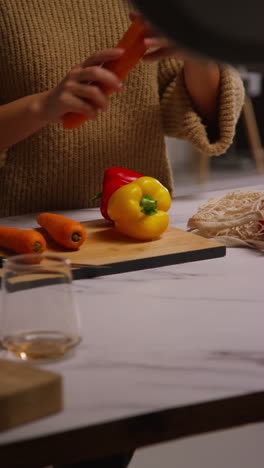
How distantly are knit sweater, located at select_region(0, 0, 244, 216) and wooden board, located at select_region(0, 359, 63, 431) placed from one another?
118 cm

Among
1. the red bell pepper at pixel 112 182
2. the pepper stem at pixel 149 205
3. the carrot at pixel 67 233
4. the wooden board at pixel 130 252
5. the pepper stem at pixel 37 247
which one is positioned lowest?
the wooden board at pixel 130 252

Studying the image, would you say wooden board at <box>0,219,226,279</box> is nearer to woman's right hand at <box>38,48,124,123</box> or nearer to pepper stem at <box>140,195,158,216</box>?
pepper stem at <box>140,195,158,216</box>

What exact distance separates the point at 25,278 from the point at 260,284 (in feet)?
1.65

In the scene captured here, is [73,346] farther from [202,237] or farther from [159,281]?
[202,237]

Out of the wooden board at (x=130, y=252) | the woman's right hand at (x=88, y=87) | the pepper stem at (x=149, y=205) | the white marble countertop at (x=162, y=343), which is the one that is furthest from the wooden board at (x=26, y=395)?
the pepper stem at (x=149, y=205)

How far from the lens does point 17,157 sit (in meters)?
1.85

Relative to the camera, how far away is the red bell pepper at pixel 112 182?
151 cm

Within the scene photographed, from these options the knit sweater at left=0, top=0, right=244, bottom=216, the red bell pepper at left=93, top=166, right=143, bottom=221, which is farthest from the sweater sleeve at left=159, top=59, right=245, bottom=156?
the red bell pepper at left=93, top=166, right=143, bottom=221

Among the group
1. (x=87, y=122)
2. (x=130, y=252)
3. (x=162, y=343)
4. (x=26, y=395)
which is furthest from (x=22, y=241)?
(x=87, y=122)

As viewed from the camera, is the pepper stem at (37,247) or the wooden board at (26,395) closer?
the wooden board at (26,395)

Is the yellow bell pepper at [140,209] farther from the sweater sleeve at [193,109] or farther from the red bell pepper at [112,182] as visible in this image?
the sweater sleeve at [193,109]

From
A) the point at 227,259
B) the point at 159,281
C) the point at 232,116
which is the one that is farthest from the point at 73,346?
the point at 232,116

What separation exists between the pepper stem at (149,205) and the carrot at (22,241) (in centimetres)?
25

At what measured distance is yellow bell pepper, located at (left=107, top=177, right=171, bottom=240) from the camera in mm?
1373
